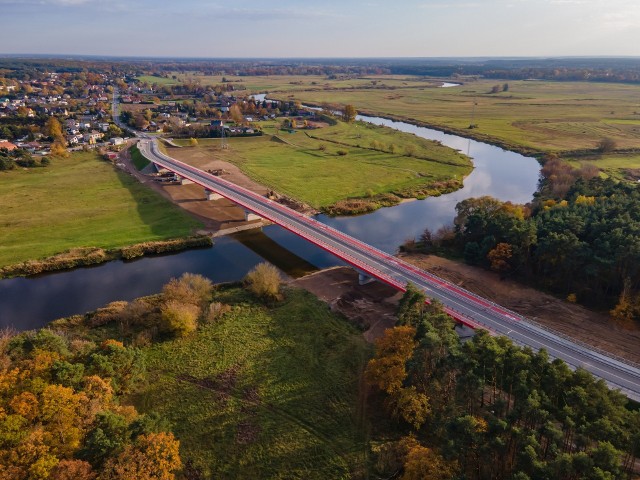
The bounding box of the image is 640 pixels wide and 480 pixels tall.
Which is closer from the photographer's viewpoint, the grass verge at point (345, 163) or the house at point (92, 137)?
the grass verge at point (345, 163)

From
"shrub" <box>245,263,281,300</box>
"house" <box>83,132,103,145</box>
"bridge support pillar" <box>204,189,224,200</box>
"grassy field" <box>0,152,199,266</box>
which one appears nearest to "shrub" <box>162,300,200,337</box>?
"shrub" <box>245,263,281,300</box>

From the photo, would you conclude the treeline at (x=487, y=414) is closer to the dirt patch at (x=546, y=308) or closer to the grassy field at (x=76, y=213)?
the dirt patch at (x=546, y=308)

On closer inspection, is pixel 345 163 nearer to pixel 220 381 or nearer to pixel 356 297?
pixel 356 297

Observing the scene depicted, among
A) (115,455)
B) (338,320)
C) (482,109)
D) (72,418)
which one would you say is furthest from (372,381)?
(482,109)

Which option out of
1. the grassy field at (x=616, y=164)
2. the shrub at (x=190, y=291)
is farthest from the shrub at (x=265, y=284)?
the grassy field at (x=616, y=164)

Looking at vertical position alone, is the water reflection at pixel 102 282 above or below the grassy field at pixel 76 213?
below

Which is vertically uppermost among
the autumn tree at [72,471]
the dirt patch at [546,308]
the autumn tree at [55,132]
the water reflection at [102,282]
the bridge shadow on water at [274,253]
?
the autumn tree at [55,132]

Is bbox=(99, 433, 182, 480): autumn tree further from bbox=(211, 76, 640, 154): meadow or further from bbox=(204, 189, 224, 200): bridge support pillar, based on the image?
bbox=(211, 76, 640, 154): meadow
